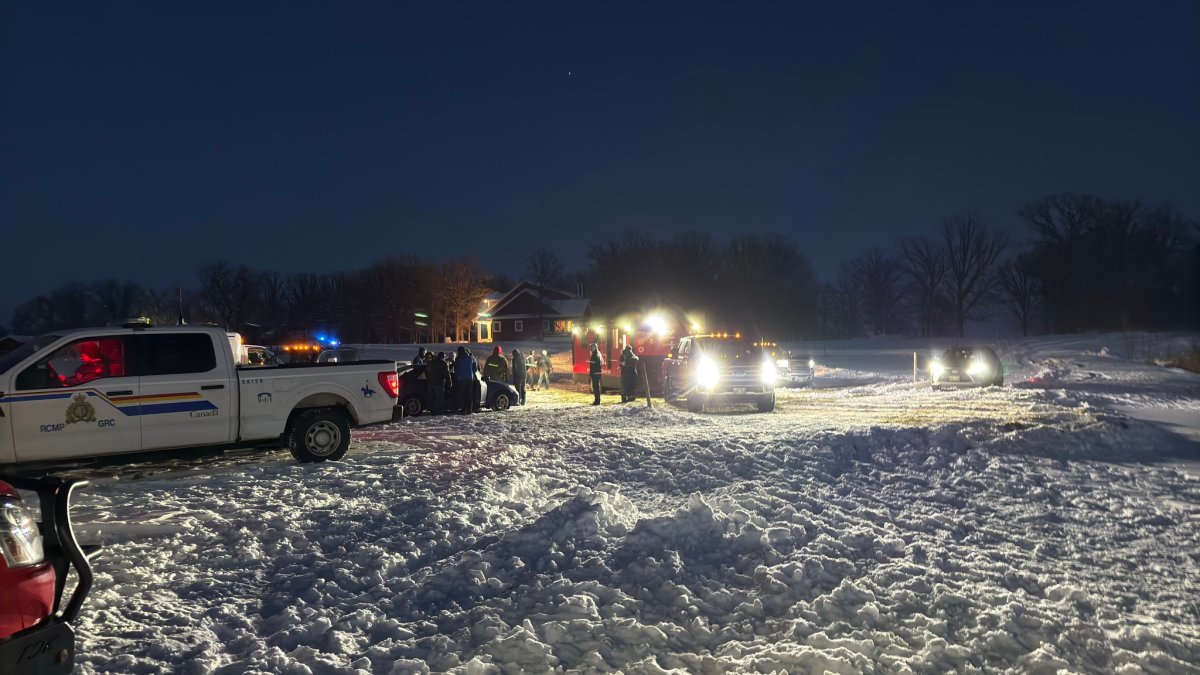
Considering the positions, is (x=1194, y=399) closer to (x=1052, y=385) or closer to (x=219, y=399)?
(x=1052, y=385)

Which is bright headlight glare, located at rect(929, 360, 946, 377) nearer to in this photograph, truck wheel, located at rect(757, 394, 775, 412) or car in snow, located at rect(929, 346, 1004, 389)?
car in snow, located at rect(929, 346, 1004, 389)

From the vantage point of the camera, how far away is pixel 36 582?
3.19 m

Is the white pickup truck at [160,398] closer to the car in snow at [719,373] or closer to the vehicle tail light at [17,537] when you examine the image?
the vehicle tail light at [17,537]

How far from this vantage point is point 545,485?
357 inches

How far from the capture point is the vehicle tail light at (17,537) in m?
3.12

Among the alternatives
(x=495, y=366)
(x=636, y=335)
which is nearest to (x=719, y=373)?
(x=495, y=366)

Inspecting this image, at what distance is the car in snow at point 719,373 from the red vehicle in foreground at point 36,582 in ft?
52.4

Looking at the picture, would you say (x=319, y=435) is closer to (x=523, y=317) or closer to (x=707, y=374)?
(x=707, y=374)

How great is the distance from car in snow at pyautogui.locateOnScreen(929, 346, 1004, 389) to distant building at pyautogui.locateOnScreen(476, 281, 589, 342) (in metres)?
53.6

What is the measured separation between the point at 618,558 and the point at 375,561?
1972mm

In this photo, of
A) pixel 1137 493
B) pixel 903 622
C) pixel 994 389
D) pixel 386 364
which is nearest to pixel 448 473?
pixel 386 364

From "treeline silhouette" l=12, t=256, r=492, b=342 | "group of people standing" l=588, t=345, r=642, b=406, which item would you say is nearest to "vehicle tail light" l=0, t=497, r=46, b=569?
"group of people standing" l=588, t=345, r=642, b=406

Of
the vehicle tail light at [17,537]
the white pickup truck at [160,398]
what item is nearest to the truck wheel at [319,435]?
the white pickup truck at [160,398]

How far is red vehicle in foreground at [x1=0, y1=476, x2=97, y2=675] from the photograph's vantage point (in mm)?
3023
